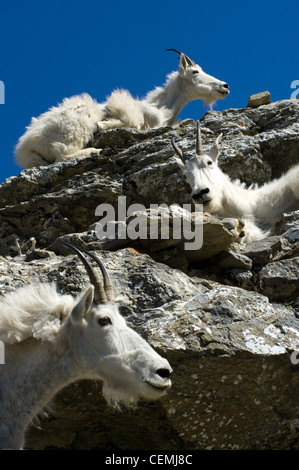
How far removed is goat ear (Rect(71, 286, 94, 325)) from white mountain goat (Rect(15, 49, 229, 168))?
24.3ft

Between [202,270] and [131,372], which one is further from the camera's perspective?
[202,270]

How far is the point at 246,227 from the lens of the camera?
372 inches

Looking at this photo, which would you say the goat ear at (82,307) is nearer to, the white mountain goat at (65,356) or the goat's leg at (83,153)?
the white mountain goat at (65,356)

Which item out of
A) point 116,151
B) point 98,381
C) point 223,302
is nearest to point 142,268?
point 223,302

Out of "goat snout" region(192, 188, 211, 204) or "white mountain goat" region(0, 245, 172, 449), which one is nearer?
"white mountain goat" region(0, 245, 172, 449)

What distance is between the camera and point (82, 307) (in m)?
5.10

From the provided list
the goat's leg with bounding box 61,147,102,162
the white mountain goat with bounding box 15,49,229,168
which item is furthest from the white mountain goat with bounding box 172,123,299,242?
the white mountain goat with bounding box 15,49,229,168

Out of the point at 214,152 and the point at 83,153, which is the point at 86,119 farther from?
the point at 214,152

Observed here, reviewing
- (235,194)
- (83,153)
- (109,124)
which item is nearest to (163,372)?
(235,194)

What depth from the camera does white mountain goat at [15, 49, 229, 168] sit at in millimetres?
13125

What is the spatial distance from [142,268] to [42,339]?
181 cm

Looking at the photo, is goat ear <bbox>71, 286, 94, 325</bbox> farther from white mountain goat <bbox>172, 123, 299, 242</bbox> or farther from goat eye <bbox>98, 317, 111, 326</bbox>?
white mountain goat <bbox>172, 123, 299, 242</bbox>

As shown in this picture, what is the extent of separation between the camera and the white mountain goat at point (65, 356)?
4832 millimetres
